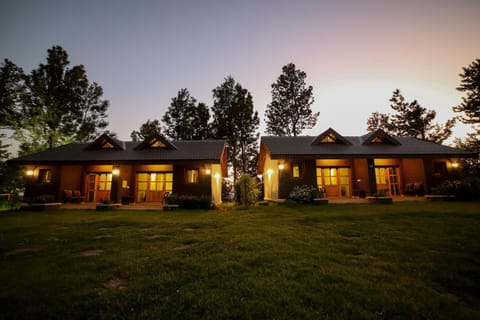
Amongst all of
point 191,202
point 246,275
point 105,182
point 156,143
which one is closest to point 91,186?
point 105,182

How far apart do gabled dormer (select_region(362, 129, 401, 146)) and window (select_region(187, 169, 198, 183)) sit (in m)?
13.6

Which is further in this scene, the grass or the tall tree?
the tall tree

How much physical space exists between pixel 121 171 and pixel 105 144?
326cm

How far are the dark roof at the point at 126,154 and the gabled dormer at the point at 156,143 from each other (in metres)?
0.20

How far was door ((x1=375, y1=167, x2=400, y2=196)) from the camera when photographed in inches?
614

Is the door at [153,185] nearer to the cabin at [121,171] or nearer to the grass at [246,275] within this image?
the cabin at [121,171]

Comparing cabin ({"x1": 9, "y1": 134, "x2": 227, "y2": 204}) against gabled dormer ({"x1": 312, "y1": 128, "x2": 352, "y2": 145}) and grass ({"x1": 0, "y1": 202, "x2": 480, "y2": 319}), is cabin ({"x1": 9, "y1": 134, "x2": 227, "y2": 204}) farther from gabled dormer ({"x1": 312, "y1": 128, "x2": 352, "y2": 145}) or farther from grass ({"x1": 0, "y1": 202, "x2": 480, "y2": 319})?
grass ({"x1": 0, "y1": 202, "x2": 480, "y2": 319})

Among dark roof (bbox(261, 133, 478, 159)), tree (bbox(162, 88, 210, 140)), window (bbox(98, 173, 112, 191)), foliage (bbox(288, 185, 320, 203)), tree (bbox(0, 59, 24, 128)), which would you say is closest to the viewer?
foliage (bbox(288, 185, 320, 203))

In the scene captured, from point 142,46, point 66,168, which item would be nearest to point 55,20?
point 142,46

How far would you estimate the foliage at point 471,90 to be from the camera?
71.4 feet

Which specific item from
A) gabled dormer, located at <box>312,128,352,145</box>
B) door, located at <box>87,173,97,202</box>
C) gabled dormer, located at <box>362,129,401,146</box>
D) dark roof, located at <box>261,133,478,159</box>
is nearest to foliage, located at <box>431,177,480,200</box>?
dark roof, located at <box>261,133,478,159</box>

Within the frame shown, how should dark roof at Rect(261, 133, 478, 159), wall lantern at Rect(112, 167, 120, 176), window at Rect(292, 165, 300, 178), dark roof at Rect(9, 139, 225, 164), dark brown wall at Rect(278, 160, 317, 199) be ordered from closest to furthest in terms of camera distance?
wall lantern at Rect(112, 167, 120, 176)
dark roof at Rect(9, 139, 225, 164)
dark roof at Rect(261, 133, 478, 159)
dark brown wall at Rect(278, 160, 317, 199)
window at Rect(292, 165, 300, 178)

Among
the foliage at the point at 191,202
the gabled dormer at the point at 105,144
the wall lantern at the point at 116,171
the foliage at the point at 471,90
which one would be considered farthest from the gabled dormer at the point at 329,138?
the foliage at the point at 471,90

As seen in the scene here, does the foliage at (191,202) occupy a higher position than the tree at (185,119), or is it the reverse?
the tree at (185,119)
